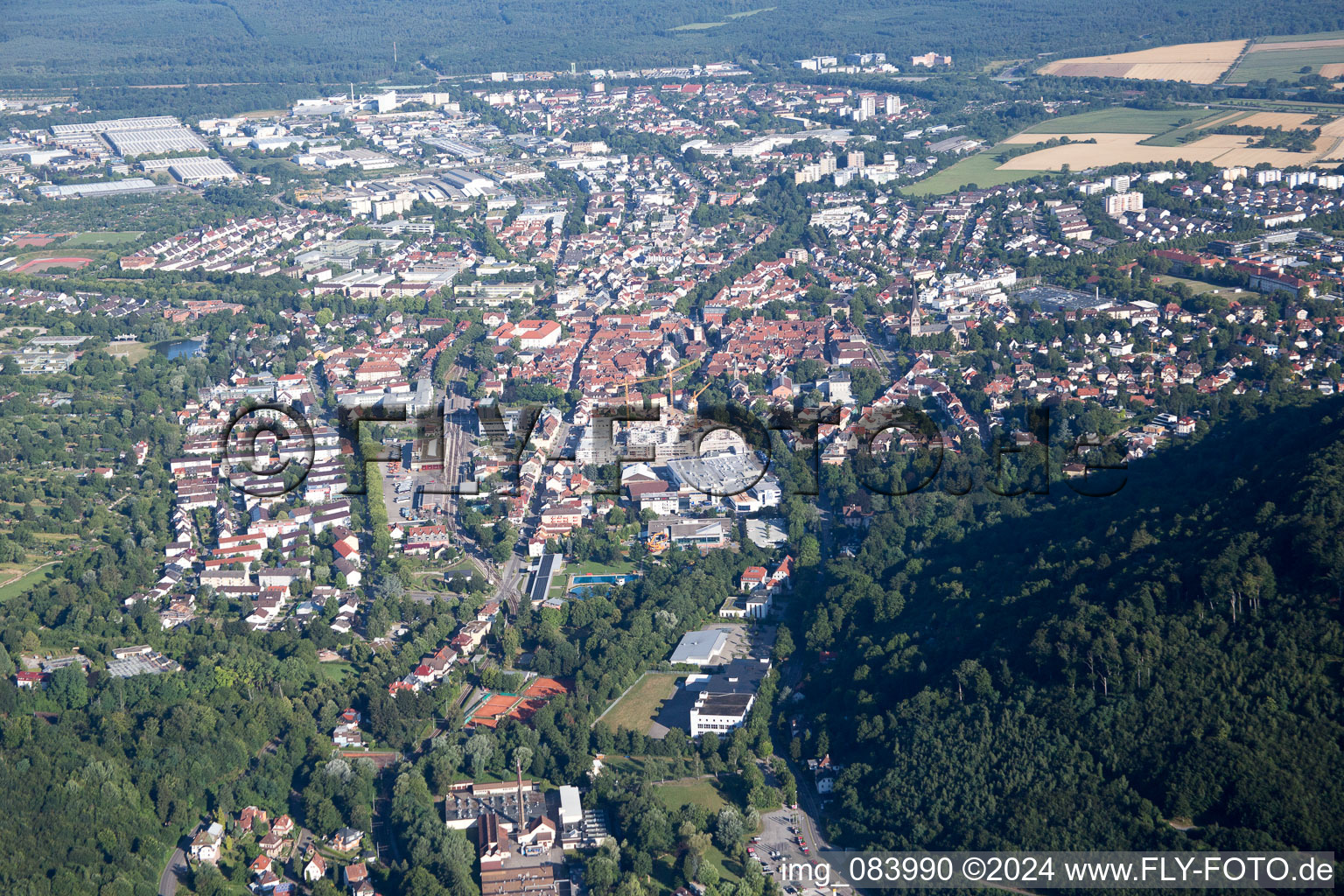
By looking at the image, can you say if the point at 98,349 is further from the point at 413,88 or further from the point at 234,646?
the point at 413,88

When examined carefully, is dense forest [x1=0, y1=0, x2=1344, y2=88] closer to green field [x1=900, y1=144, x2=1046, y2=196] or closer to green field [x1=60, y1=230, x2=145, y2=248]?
green field [x1=900, y1=144, x2=1046, y2=196]

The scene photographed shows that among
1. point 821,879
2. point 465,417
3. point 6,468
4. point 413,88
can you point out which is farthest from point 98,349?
point 413,88

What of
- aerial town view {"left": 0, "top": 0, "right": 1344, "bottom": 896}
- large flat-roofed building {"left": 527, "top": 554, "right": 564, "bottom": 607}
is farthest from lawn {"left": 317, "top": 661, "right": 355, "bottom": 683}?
large flat-roofed building {"left": 527, "top": 554, "right": 564, "bottom": 607}

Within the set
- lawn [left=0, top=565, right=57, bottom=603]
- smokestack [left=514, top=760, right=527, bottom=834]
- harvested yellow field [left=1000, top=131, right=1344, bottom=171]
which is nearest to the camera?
smokestack [left=514, top=760, right=527, bottom=834]

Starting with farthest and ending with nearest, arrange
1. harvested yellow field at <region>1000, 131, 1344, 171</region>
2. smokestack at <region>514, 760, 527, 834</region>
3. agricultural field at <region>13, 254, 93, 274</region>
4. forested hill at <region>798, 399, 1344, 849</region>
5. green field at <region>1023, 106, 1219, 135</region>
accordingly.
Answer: green field at <region>1023, 106, 1219, 135</region> < harvested yellow field at <region>1000, 131, 1344, 171</region> < agricultural field at <region>13, 254, 93, 274</region> < smokestack at <region>514, 760, 527, 834</region> < forested hill at <region>798, 399, 1344, 849</region>

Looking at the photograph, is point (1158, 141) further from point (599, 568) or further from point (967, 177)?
point (599, 568)

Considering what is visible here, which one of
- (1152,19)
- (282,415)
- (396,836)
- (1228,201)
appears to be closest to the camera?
(396,836)
